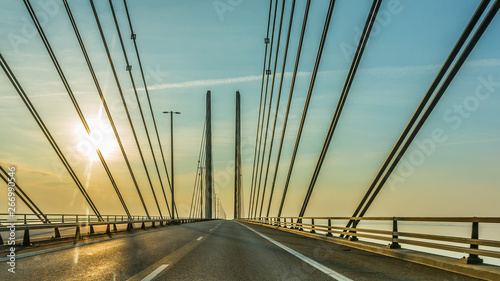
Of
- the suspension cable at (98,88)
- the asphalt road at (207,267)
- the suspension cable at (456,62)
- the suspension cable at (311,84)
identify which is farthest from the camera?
the suspension cable at (98,88)

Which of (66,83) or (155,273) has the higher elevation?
(66,83)

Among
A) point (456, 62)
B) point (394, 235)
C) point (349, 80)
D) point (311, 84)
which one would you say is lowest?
point (394, 235)

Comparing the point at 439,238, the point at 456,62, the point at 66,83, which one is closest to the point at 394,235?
the point at 439,238

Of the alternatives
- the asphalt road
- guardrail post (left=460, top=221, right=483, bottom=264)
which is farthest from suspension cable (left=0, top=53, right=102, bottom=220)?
guardrail post (left=460, top=221, right=483, bottom=264)

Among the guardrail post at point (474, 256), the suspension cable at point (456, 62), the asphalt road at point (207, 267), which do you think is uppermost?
the suspension cable at point (456, 62)

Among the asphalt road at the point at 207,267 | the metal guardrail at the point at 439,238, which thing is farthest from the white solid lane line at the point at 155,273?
the metal guardrail at the point at 439,238

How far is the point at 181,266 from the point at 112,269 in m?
1.25

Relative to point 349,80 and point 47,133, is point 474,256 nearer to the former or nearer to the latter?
point 349,80

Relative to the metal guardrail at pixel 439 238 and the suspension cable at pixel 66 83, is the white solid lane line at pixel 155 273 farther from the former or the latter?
the suspension cable at pixel 66 83

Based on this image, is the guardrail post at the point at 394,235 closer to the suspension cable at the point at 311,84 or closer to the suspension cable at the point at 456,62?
the suspension cable at the point at 456,62

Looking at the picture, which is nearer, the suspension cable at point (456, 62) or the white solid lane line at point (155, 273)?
the white solid lane line at point (155, 273)

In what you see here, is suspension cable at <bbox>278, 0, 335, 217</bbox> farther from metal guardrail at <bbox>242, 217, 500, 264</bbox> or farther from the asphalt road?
the asphalt road

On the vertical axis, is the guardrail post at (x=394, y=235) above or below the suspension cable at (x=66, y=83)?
below

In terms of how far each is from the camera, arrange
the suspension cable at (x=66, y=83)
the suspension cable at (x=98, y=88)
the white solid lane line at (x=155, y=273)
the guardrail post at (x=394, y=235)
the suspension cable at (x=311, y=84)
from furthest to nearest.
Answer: the suspension cable at (x=98, y=88), the suspension cable at (x=66, y=83), the suspension cable at (x=311, y=84), the guardrail post at (x=394, y=235), the white solid lane line at (x=155, y=273)
